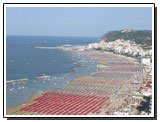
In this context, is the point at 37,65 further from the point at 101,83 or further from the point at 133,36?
the point at 133,36

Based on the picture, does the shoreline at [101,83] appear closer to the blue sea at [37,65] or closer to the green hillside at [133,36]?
the blue sea at [37,65]

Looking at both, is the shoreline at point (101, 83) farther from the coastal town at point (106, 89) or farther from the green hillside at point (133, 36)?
the green hillside at point (133, 36)

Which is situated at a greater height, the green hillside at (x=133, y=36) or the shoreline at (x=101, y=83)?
the green hillside at (x=133, y=36)

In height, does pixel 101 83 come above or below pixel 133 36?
below

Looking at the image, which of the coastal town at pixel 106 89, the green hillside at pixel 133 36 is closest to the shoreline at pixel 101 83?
the coastal town at pixel 106 89

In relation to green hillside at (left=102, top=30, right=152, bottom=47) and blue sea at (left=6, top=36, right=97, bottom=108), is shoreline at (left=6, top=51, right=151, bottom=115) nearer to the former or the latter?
blue sea at (left=6, top=36, right=97, bottom=108)

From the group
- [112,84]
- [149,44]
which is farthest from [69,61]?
[149,44]

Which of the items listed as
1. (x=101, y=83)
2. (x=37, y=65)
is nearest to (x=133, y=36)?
(x=101, y=83)

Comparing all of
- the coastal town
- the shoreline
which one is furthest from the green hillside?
the shoreline
